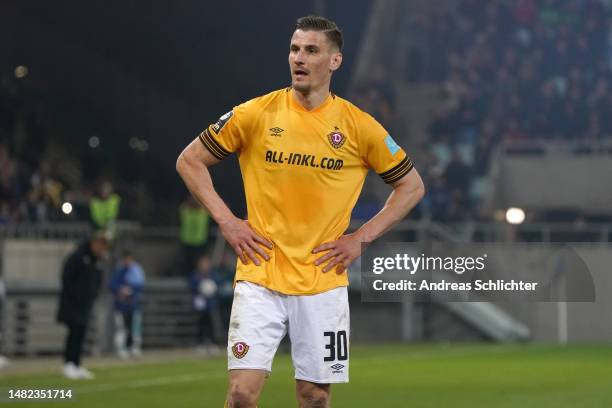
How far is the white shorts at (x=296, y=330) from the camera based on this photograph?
7.02m

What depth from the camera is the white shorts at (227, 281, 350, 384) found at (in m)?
7.02

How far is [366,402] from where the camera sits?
13.4m

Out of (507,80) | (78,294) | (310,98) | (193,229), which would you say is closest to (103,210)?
(193,229)

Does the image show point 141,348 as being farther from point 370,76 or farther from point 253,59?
point 370,76

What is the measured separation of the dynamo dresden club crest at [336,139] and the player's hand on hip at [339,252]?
0.50 m

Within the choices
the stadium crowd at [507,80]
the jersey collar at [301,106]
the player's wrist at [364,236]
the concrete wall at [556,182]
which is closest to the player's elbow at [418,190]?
the player's wrist at [364,236]

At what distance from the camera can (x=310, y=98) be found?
7297 mm

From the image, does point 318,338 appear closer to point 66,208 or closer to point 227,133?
point 227,133

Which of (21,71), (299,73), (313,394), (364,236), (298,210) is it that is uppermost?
(21,71)

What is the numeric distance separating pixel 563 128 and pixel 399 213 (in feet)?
79.5

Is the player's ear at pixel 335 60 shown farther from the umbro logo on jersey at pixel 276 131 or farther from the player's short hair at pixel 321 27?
the umbro logo on jersey at pixel 276 131

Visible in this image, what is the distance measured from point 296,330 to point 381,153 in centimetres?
108

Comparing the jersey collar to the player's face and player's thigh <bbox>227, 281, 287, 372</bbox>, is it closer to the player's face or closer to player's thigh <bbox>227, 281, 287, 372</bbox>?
the player's face

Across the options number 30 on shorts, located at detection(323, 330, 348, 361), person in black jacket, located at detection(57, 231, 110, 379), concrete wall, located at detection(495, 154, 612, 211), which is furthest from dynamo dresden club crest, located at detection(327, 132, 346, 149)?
concrete wall, located at detection(495, 154, 612, 211)
